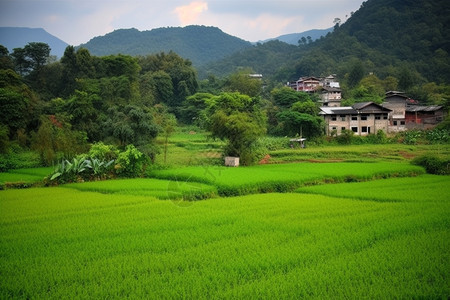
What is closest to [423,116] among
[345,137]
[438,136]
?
[438,136]

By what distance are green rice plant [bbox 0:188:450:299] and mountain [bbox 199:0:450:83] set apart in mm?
60487

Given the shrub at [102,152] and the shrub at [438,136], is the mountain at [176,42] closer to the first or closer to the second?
the shrub at [438,136]

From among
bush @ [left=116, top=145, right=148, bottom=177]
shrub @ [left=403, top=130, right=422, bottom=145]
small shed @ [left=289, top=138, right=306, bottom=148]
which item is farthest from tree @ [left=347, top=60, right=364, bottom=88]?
bush @ [left=116, top=145, right=148, bottom=177]

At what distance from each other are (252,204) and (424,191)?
248 inches

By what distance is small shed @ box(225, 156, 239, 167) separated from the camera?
76.8ft

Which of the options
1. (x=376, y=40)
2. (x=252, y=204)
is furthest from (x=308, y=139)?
(x=376, y=40)

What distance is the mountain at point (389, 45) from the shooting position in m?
70.0

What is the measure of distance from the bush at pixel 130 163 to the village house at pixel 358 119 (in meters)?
23.4

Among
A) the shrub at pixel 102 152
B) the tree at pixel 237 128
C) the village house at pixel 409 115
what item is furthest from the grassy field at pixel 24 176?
the village house at pixel 409 115

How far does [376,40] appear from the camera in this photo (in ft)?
276

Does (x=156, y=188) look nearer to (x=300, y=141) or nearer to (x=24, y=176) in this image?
(x=24, y=176)

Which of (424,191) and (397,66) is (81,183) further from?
(397,66)

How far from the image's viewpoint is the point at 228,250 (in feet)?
24.2

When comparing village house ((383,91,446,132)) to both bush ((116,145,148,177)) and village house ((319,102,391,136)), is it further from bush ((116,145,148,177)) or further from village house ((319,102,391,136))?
bush ((116,145,148,177))
